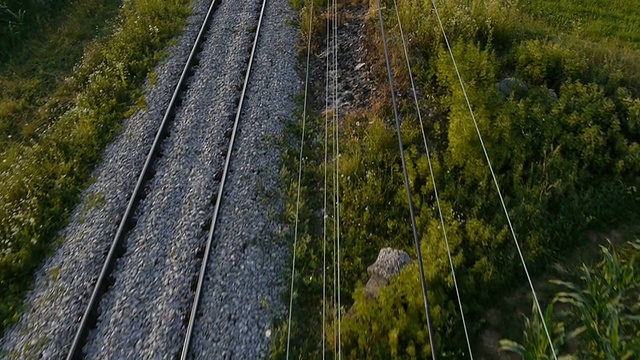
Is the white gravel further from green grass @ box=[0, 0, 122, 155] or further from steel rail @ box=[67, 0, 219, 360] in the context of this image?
green grass @ box=[0, 0, 122, 155]

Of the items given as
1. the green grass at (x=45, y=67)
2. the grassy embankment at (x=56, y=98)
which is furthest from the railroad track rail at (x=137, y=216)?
the green grass at (x=45, y=67)

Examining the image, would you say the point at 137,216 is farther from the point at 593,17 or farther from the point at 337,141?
the point at 593,17

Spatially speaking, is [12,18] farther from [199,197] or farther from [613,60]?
[613,60]

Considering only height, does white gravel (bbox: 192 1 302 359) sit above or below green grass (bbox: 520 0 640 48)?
below

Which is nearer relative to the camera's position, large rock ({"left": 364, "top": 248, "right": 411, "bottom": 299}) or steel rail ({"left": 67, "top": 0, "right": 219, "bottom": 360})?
steel rail ({"left": 67, "top": 0, "right": 219, "bottom": 360})

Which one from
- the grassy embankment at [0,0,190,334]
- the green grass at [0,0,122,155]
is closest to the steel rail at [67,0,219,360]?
the grassy embankment at [0,0,190,334]

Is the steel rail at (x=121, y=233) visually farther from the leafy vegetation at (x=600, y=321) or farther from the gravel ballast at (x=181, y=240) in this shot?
the leafy vegetation at (x=600, y=321)

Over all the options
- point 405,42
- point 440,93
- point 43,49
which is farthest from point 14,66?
point 440,93
